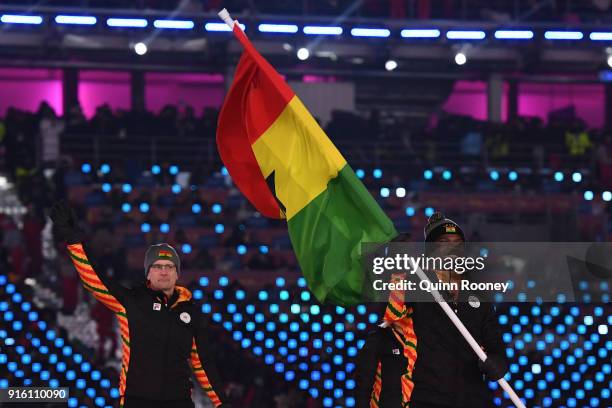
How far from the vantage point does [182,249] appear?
15.4 m

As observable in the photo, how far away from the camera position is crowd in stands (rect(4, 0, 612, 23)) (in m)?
18.2

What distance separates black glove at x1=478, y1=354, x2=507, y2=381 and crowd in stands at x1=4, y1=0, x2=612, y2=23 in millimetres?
12349

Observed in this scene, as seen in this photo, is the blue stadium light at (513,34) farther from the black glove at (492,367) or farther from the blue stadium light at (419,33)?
the black glove at (492,367)

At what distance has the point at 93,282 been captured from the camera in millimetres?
6594

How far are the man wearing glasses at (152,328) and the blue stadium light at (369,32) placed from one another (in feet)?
36.6

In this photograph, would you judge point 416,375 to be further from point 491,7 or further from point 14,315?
point 491,7

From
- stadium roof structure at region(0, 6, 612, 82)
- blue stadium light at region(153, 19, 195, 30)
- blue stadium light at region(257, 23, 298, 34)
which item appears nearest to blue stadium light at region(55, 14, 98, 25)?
stadium roof structure at region(0, 6, 612, 82)

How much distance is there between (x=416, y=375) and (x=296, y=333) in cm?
825

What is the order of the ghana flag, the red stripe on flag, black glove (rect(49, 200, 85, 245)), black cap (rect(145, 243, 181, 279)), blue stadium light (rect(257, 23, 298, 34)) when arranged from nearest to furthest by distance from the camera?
black glove (rect(49, 200, 85, 245)), the ghana flag, black cap (rect(145, 243, 181, 279)), the red stripe on flag, blue stadium light (rect(257, 23, 298, 34))

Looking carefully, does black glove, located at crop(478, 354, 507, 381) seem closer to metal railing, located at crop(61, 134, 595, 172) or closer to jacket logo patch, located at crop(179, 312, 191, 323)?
jacket logo patch, located at crop(179, 312, 191, 323)

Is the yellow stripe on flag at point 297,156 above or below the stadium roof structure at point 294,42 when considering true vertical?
below

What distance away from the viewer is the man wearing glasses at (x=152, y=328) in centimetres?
654

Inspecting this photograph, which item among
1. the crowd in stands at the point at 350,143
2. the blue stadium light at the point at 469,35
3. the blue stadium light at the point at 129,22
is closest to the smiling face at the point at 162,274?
the crowd in stands at the point at 350,143

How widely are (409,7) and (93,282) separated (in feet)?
43.8
